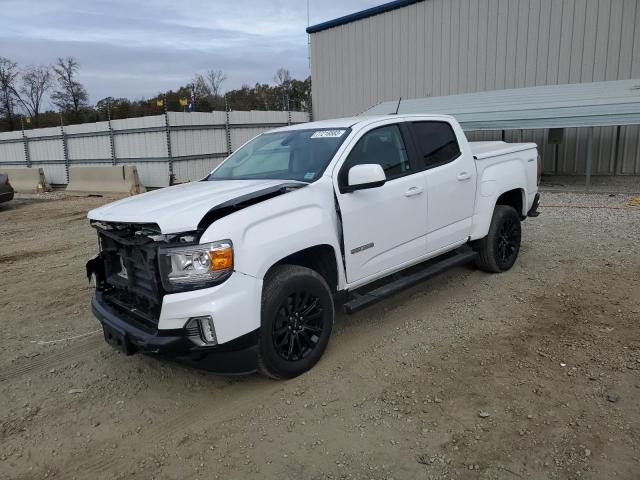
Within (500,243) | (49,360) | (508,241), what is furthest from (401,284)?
(49,360)

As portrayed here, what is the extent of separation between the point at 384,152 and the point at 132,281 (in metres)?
2.43

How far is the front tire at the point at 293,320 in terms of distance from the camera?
139 inches

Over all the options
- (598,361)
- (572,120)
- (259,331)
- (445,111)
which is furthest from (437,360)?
(445,111)

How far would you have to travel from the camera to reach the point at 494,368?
3.87 meters

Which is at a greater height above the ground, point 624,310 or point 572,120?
point 572,120

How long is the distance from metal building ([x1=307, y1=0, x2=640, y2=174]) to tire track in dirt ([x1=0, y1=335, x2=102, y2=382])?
14469 mm

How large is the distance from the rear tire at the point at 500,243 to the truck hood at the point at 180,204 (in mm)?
2815

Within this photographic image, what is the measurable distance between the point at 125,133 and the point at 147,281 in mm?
15824

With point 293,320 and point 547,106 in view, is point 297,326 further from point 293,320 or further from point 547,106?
point 547,106

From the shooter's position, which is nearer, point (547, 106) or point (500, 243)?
point (500, 243)

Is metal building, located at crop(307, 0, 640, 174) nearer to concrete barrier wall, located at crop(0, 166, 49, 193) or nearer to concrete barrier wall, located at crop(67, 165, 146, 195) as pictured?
concrete barrier wall, located at crop(67, 165, 146, 195)

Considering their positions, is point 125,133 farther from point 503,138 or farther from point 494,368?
point 494,368

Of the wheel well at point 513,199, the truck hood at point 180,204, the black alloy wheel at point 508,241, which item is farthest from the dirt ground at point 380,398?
the truck hood at point 180,204

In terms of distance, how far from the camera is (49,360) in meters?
4.38
